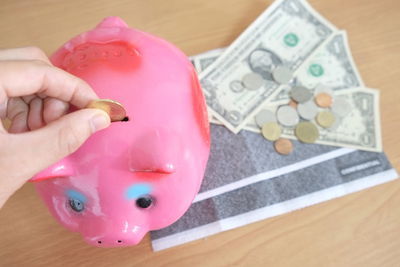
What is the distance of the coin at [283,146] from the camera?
67 centimetres

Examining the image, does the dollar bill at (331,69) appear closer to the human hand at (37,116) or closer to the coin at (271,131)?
the coin at (271,131)

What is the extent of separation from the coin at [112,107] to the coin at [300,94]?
1.26 ft

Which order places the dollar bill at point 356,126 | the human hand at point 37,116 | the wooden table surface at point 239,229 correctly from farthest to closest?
1. the dollar bill at point 356,126
2. the wooden table surface at point 239,229
3. the human hand at point 37,116

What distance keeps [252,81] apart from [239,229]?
0.26 m

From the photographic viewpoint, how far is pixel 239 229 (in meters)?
0.61

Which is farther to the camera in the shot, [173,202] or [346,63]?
[346,63]

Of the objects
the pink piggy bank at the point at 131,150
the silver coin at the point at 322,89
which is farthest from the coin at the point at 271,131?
the pink piggy bank at the point at 131,150

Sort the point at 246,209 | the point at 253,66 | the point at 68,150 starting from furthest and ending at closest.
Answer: the point at 253,66 < the point at 246,209 < the point at 68,150

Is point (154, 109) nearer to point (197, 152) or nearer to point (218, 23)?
point (197, 152)

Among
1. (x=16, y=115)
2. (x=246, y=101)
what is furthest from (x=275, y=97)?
(x=16, y=115)

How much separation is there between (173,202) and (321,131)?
34cm

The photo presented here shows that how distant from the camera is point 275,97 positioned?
71cm

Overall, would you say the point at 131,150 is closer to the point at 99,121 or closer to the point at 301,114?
the point at 99,121

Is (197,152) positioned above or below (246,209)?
above
